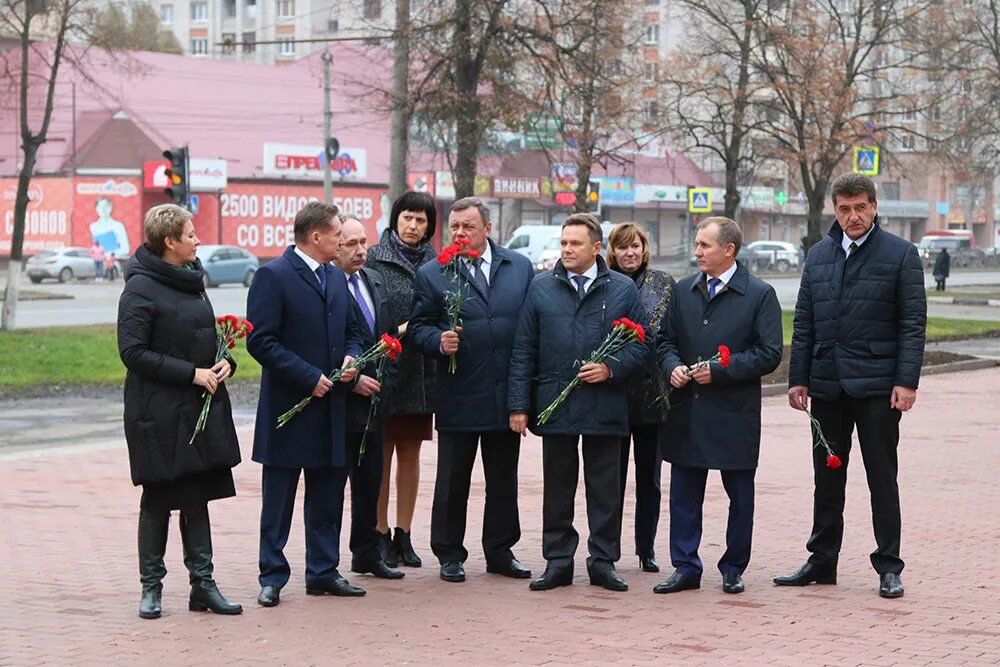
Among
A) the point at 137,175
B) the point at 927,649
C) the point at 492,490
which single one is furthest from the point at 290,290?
the point at 137,175

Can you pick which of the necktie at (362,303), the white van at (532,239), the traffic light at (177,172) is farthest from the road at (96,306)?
the necktie at (362,303)

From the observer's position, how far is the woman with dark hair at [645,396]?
857 centimetres

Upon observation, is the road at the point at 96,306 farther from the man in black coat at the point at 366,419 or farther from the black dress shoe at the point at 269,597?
the black dress shoe at the point at 269,597

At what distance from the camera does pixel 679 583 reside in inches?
315

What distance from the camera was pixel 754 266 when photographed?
69438mm

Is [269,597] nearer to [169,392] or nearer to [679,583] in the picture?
[169,392]

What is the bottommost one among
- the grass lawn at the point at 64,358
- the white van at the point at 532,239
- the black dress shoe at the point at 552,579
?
the grass lawn at the point at 64,358

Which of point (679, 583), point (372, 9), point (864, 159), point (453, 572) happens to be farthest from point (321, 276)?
point (864, 159)

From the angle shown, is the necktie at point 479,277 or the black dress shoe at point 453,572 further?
the necktie at point 479,277

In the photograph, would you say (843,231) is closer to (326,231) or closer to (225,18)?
(326,231)

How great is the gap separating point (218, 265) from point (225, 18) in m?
57.8

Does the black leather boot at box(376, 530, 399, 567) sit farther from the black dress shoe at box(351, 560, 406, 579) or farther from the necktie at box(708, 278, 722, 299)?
the necktie at box(708, 278, 722, 299)

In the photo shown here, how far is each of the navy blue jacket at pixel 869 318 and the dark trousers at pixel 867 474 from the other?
4.8 inches

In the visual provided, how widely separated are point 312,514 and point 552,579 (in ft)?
4.08
